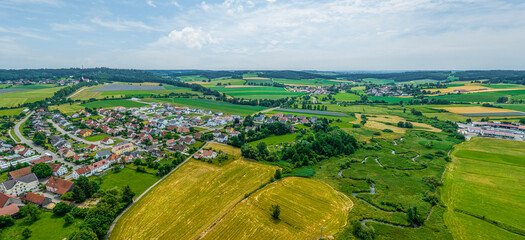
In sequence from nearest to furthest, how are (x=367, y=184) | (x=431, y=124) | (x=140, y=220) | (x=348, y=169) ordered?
(x=140, y=220) < (x=367, y=184) < (x=348, y=169) < (x=431, y=124)

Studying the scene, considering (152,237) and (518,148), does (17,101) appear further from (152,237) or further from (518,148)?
(518,148)

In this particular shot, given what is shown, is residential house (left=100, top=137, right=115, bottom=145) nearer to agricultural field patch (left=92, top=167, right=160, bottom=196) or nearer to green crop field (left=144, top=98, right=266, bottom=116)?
agricultural field patch (left=92, top=167, right=160, bottom=196)

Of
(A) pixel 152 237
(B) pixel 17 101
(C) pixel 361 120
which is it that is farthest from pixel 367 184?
(B) pixel 17 101

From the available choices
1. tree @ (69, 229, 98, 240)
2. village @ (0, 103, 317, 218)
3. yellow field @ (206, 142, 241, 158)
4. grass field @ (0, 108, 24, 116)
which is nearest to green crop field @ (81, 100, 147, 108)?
village @ (0, 103, 317, 218)

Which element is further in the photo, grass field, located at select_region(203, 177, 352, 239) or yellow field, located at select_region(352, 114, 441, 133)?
yellow field, located at select_region(352, 114, 441, 133)

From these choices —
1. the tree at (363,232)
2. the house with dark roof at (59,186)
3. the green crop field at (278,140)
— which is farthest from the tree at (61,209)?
the tree at (363,232)

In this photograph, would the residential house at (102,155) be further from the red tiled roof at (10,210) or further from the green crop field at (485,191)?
the green crop field at (485,191)
